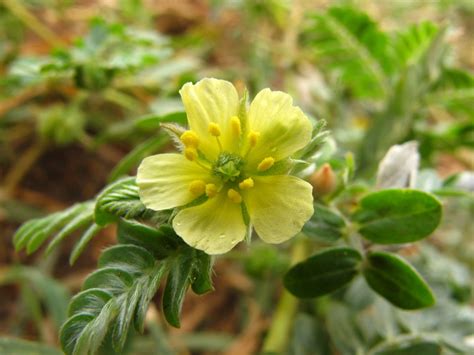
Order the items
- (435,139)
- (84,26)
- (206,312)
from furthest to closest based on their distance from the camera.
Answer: (84,26)
(206,312)
(435,139)

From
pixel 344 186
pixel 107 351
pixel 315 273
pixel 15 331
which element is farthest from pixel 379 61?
pixel 15 331

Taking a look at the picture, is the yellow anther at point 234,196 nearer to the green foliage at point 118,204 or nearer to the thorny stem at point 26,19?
the green foliage at point 118,204

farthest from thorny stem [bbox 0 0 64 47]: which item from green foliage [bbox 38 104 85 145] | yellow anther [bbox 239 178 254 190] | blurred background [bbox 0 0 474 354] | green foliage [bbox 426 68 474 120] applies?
yellow anther [bbox 239 178 254 190]

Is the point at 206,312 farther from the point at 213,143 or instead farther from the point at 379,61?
the point at 213,143

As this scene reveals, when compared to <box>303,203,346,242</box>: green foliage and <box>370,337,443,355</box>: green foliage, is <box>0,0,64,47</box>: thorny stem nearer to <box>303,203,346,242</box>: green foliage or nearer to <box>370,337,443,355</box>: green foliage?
<box>303,203,346,242</box>: green foliage

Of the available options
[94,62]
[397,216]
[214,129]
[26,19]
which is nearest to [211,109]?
[214,129]
